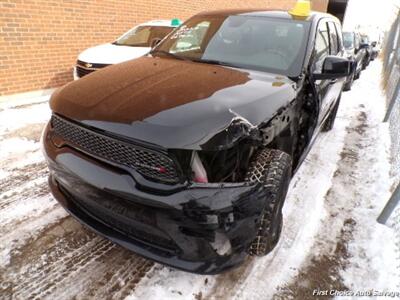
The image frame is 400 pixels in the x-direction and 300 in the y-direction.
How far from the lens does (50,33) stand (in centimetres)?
630

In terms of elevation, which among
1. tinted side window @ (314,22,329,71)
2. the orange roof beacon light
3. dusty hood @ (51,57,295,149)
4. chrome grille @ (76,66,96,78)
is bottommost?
chrome grille @ (76,66,96,78)

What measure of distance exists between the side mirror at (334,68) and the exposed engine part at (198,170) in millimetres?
1655

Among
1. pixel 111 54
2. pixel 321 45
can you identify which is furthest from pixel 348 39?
pixel 321 45

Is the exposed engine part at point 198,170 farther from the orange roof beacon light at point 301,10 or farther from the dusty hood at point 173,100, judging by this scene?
the orange roof beacon light at point 301,10

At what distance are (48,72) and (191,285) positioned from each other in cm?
583

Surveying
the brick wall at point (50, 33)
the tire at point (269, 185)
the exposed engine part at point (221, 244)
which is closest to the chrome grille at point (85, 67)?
the brick wall at point (50, 33)

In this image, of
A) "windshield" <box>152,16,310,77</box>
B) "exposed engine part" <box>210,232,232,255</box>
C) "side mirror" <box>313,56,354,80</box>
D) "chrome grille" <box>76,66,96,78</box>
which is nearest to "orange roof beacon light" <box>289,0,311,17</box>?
"windshield" <box>152,16,310,77</box>

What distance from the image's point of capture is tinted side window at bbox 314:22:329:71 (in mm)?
3055

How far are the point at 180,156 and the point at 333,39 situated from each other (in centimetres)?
334

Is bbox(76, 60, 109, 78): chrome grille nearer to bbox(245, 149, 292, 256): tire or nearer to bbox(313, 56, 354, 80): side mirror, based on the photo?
bbox(313, 56, 354, 80): side mirror

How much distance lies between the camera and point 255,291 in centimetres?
220

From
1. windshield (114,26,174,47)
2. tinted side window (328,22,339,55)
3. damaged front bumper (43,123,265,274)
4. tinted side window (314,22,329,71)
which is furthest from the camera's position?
windshield (114,26,174,47)

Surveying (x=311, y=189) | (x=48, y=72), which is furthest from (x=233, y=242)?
(x=48, y=72)

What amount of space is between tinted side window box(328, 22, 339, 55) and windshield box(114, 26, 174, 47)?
152 inches
